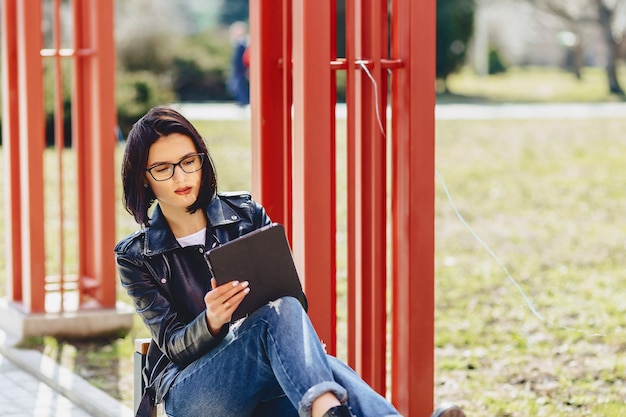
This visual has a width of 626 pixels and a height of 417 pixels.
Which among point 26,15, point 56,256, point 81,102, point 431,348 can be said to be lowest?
point 56,256

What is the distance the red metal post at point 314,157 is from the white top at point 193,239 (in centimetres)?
43

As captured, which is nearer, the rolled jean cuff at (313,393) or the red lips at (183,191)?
the rolled jean cuff at (313,393)

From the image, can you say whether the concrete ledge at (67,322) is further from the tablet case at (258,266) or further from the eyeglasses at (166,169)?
the tablet case at (258,266)

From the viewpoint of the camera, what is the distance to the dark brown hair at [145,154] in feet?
12.0

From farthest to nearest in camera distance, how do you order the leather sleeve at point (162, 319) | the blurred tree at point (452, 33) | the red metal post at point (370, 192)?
the blurred tree at point (452, 33) → the red metal post at point (370, 192) → the leather sleeve at point (162, 319)

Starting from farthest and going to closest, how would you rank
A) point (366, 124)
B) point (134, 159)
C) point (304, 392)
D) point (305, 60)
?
point (366, 124) → point (305, 60) → point (134, 159) → point (304, 392)

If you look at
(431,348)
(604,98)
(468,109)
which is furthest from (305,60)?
(604,98)

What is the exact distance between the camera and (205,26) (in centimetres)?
3812

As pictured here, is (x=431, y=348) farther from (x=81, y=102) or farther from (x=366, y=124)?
(x=81, y=102)

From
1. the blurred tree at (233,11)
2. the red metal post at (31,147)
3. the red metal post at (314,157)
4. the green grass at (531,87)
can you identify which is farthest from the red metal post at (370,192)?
the blurred tree at (233,11)

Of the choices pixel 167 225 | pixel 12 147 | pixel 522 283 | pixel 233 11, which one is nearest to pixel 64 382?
pixel 12 147

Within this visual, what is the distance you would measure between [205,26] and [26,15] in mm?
32074

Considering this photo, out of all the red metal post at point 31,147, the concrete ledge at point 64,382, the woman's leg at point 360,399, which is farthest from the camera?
the red metal post at point 31,147

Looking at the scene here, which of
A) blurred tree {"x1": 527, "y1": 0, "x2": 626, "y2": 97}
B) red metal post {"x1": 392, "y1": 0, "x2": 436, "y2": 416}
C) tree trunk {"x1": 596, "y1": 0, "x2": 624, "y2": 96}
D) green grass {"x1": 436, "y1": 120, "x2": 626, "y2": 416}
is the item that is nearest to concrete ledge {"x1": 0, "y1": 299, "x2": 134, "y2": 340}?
green grass {"x1": 436, "y1": 120, "x2": 626, "y2": 416}
